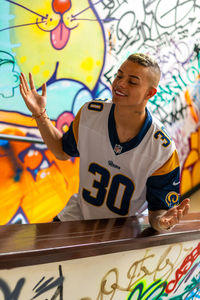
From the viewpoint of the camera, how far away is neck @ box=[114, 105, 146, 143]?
181 cm

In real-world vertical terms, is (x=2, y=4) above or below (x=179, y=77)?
above

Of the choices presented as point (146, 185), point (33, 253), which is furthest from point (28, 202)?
point (33, 253)

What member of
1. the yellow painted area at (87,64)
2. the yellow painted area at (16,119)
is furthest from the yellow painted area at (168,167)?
the yellow painted area at (87,64)

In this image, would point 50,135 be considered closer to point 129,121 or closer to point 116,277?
point 129,121

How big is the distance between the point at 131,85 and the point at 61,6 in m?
1.33

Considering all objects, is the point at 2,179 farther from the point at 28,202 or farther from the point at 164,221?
the point at 164,221

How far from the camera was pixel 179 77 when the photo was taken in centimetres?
420

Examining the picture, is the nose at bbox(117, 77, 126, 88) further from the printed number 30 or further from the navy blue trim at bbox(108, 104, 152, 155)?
the printed number 30

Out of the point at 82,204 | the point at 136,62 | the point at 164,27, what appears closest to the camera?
the point at 136,62

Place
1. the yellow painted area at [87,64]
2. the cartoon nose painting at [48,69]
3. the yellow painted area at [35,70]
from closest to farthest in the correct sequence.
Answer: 1. the cartoon nose painting at [48,69]
2. the yellow painted area at [35,70]
3. the yellow painted area at [87,64]

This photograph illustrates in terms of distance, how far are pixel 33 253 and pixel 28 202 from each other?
1929mm

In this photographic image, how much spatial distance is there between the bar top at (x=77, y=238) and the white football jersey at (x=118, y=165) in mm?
192

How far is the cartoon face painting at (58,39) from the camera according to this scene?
256 cm

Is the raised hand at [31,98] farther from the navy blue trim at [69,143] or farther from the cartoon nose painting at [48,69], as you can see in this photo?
the cartoon nose painting at [48,69]
